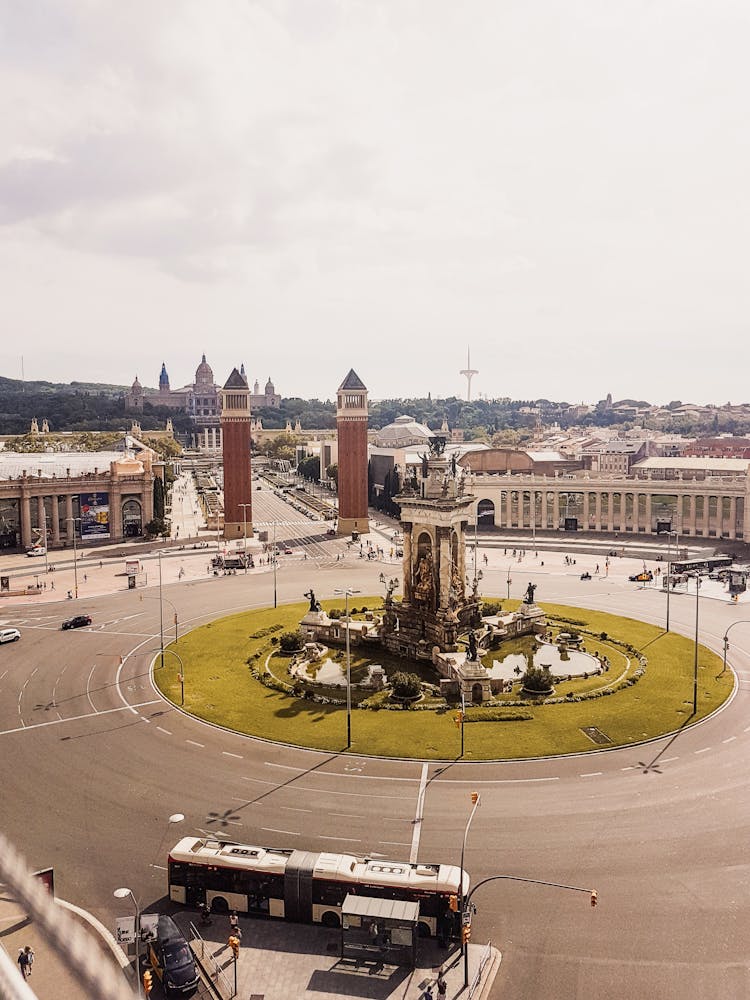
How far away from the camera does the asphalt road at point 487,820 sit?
2433cm

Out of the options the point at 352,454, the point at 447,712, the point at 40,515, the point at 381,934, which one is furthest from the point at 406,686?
the point at 352,454

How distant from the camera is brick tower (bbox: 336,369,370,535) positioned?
12444 cm

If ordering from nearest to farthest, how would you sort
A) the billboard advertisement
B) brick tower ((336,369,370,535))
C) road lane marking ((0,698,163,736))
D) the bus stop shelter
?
1. the bus stop shelter
2. road lane marking ((0,698,163,736))
3. the billboard advertisement
4. brick tower ((336,369,370,535))

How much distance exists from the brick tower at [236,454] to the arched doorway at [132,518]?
42.9 feet

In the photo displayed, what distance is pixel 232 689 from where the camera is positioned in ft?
162

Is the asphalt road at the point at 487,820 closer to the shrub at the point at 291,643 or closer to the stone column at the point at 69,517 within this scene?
the shrub at the point at 291,643

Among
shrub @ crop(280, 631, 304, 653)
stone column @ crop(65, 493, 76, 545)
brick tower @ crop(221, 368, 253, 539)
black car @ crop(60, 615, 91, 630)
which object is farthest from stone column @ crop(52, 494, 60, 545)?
shrub @ crop(280, 631, 304, 653)

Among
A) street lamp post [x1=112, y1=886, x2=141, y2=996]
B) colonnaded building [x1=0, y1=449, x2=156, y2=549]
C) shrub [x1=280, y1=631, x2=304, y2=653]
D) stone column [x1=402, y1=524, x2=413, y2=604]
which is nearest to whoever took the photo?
street lamp post [x1=112, y1=886, x2=141, y2=996]

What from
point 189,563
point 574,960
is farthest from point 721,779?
point 189,563

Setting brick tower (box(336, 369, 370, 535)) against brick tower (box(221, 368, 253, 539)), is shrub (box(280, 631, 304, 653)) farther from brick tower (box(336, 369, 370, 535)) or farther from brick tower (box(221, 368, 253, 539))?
brick tower (box(336, 369, 370, 535))

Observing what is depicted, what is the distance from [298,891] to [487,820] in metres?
9.54

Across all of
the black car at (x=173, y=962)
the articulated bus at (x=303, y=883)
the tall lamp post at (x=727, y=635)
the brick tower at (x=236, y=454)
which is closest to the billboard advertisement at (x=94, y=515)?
the brick tower at (x=236, y=454)

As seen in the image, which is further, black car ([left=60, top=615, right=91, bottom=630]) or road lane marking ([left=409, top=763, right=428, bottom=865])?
black car ([left=60, top=615, right=91, bottom=630])

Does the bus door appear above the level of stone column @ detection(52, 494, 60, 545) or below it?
below
